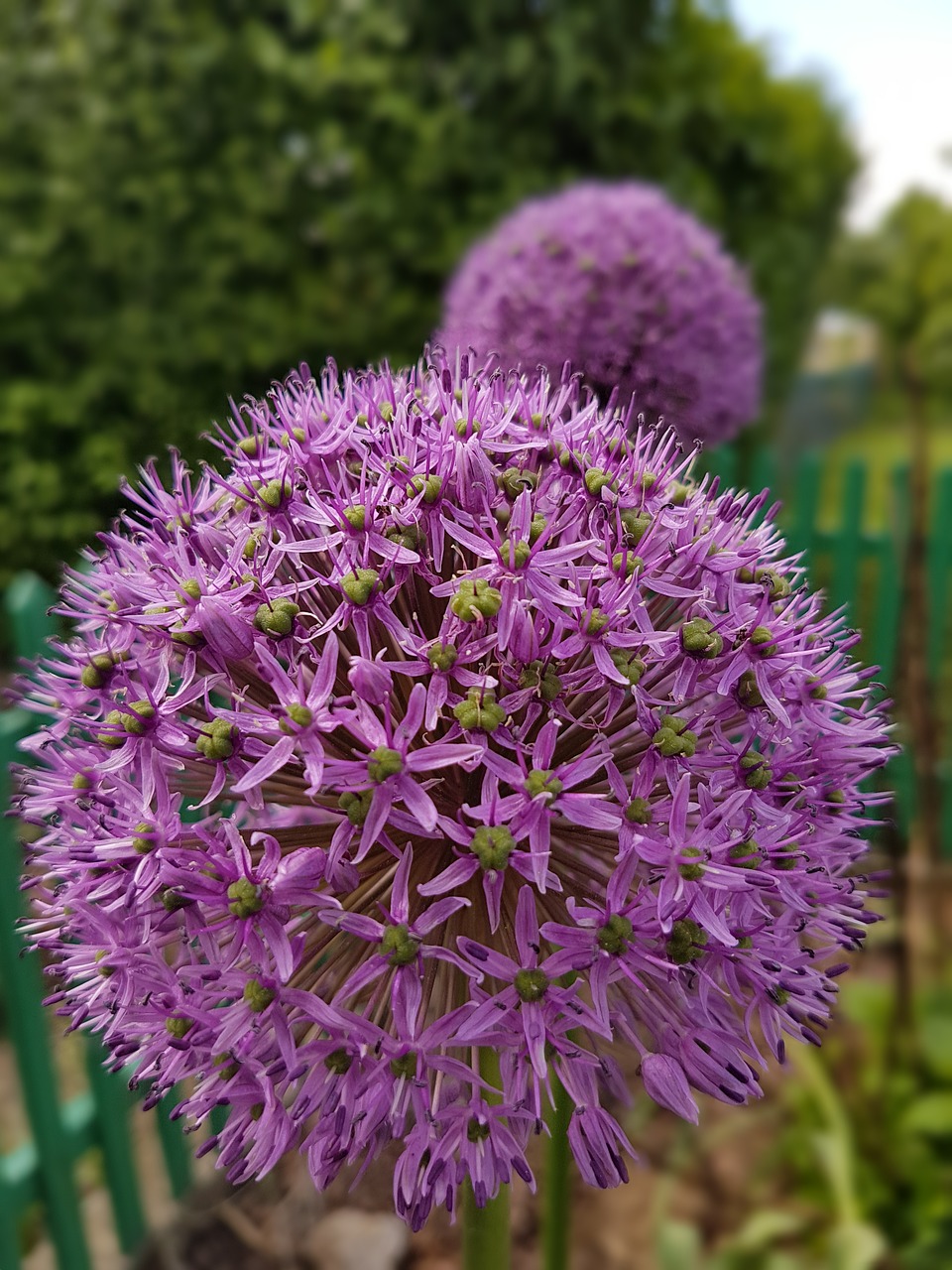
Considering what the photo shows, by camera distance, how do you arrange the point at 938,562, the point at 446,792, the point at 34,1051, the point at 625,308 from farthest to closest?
the point at 938,562 < the point at 34,1051 < the point at 625,308 < the point at 446,792

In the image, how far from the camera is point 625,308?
172 centimetres

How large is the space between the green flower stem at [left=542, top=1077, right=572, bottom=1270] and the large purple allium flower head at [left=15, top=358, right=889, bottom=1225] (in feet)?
0.12

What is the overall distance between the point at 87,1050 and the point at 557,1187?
59.4 inches

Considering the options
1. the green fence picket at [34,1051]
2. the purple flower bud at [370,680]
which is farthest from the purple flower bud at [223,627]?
the green fence picket at [34,1051]

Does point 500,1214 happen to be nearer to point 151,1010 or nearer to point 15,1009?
point 151,1010

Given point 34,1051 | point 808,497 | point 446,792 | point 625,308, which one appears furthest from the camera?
point 808,497

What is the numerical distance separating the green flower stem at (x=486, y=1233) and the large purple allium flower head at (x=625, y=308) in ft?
3.47

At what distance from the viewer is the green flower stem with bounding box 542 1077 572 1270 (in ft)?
3.34

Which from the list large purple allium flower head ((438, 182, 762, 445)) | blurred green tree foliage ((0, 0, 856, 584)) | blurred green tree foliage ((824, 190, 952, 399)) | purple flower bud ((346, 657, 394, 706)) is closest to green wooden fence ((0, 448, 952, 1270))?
large purple allium flower head ((438, 182, 762, 445))

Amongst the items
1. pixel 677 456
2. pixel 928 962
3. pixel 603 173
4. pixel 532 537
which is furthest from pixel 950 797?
pixel 532 537

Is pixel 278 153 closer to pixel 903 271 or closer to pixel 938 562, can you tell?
pixel 938 562

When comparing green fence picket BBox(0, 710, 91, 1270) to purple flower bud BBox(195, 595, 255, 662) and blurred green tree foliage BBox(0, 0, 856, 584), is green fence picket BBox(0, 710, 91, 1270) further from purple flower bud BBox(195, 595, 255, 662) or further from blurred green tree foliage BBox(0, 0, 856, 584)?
blurred green tree foliage BBox(0, 0, 856, 584)

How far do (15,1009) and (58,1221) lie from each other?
0.56m

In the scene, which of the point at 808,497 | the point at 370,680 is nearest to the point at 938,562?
the point at 808,497
